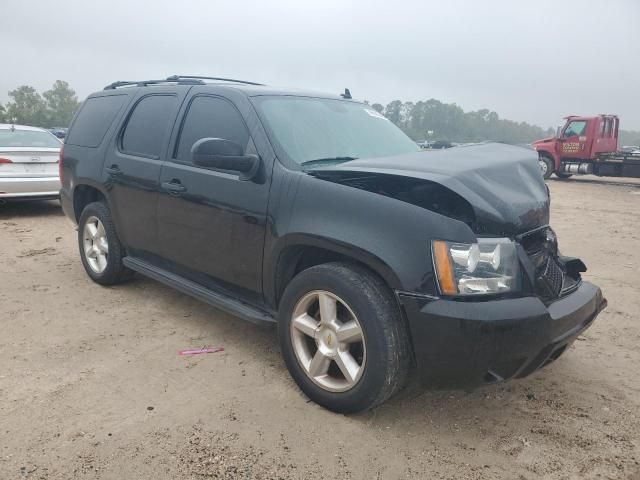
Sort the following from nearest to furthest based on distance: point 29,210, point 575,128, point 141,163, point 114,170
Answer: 1. point 141,163
2. point 114,170
3. point 29,210
4. point 575,128

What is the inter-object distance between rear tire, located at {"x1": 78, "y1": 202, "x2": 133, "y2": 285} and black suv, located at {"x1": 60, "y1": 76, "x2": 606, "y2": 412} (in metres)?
0.49

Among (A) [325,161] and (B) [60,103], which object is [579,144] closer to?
(A) [325,161]

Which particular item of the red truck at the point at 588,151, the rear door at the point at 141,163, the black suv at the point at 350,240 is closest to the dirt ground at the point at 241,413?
the black suv at the point at 350,240

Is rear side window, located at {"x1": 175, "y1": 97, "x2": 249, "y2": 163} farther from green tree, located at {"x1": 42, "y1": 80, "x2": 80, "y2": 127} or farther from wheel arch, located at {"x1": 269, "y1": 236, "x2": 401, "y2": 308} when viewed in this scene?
green tree, located at {"x1": 42, "y1": 80, "x2": 80, "y2": 127}

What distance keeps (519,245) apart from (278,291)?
1.39 meters

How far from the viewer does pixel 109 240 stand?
179 inches

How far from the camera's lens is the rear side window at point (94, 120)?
4629mm

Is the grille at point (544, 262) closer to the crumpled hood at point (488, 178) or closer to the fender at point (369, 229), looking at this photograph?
the crumpled hood at point (488, 178)

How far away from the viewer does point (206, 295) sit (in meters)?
3.51

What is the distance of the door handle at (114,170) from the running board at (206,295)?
71 cm

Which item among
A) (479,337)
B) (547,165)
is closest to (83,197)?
(479,337)

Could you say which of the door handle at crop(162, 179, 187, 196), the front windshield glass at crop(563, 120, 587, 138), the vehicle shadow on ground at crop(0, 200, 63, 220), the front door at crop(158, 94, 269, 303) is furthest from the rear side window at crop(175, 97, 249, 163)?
the front windshield glass at crop(563, 120, 587, 138)

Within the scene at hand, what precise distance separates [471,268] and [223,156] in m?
1.53

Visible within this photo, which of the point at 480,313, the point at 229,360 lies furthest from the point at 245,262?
the point at 480,313
